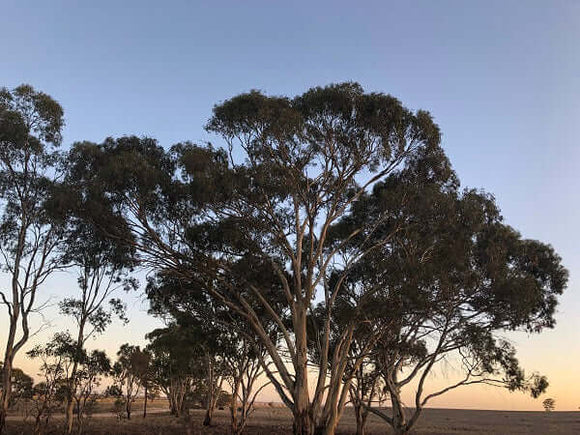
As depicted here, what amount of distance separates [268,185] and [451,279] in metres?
8.41

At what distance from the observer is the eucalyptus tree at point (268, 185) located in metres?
20.2

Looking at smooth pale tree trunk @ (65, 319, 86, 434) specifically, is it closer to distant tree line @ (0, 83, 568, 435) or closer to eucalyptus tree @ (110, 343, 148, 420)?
distant tree line @ (0, 83, 568, 435)

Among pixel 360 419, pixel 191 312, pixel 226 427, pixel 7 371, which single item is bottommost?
pixel 226 427

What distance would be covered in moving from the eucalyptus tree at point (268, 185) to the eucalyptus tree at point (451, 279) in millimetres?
2327

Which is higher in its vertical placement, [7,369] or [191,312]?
[191,312]

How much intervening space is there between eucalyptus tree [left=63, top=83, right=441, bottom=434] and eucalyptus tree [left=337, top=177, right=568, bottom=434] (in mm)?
2327

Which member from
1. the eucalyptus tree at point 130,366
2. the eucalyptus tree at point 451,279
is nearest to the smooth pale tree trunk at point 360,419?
the eucalyptus tree at point 451,279

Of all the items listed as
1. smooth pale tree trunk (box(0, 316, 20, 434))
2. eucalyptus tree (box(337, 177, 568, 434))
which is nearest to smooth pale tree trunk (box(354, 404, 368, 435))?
eucalyptus tree (box(337, 177, 568, 434))

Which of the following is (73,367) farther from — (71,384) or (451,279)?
(451,279)

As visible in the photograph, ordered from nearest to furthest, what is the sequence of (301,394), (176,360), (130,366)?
(301,394) → (176,360) → (130,366)

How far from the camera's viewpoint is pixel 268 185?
21141 mm

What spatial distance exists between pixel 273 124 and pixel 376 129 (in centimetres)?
398

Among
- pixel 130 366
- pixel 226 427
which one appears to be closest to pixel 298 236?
pixel 226 427

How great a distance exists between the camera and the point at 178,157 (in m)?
21.2
